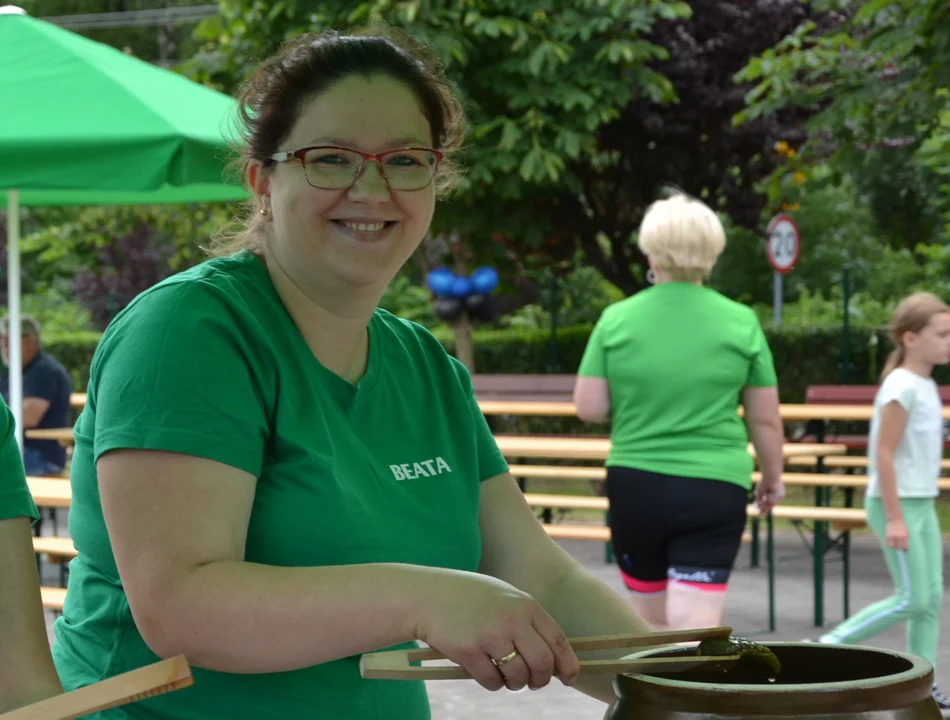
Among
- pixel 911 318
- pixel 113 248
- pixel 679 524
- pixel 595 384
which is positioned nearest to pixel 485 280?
pixel 911 318

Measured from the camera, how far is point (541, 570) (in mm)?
1914

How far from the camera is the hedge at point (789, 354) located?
14.9 meters

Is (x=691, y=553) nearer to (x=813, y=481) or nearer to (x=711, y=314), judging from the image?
(x=711, y=314)

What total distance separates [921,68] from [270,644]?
7.45 metres

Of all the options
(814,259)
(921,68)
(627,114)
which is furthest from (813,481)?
(814,259)

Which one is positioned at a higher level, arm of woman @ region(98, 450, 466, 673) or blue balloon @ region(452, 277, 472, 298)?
blue balloon @ region(452, 277, 472, 298)

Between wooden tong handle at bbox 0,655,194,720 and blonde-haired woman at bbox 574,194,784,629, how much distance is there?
11.8 feet

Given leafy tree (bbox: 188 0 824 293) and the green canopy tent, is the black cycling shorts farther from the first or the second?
leafy tree (bbox: 188 0 824 293)

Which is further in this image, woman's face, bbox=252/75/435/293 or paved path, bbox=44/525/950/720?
paved path, bbox=44/525/950/720

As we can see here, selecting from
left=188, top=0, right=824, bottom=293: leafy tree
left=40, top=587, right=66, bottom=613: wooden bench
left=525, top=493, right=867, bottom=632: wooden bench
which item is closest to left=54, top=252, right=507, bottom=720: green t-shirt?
left=40, top=587, right=66, bottom=613: wooden bench

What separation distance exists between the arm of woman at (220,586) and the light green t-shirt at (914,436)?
4.28 metres

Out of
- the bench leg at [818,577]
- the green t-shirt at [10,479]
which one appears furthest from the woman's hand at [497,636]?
the bench leg at [818,577]

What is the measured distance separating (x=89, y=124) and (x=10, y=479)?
439cm

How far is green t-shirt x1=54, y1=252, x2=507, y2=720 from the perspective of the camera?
1554mm
